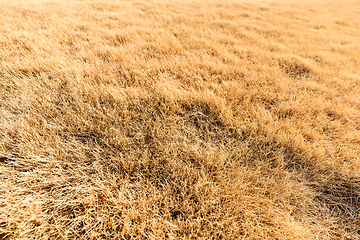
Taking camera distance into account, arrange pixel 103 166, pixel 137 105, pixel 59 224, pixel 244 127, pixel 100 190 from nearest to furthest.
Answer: pixel 59 224 < pixel 100 190 < pixel 103 166 < pixel 244 127 < pixel 137 105

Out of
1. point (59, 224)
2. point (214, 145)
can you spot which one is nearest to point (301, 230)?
point (214, 145)

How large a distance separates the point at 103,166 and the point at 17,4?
675 cm

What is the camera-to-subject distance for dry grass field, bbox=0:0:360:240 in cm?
113

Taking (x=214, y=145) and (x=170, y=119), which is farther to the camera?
(x=170, y=119)

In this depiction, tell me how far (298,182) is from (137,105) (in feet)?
6.32

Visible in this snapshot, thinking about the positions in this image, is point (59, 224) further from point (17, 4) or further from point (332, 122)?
point (17, 4)

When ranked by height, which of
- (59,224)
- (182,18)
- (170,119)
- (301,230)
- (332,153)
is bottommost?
(301,230)

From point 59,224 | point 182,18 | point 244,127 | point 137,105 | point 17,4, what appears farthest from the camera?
point 182,18

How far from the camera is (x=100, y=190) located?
125 centimetres

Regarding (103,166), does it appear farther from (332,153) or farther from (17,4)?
(17,4)

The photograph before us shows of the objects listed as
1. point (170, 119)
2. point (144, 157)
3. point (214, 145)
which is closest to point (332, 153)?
point (214, 145)

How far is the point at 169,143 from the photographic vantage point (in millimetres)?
1575

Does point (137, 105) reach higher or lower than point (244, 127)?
higher

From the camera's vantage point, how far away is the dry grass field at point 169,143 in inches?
44.6
